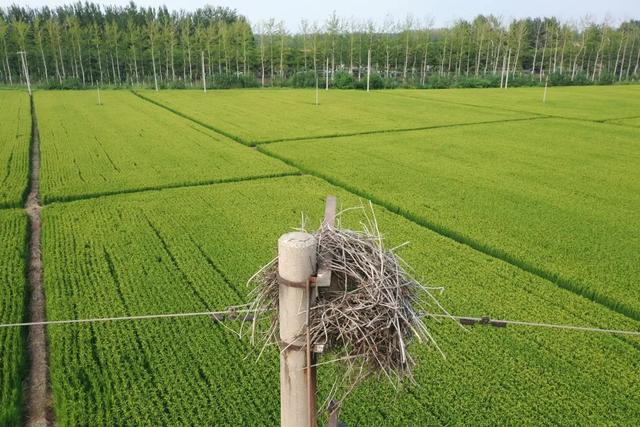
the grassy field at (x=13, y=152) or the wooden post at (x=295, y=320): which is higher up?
the wooden post at (x=295, y=320)

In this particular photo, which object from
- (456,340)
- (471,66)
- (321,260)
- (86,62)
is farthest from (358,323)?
(471,66)

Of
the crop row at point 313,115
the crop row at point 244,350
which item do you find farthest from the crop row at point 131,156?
the crop row at point 244,350

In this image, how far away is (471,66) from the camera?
307 ft

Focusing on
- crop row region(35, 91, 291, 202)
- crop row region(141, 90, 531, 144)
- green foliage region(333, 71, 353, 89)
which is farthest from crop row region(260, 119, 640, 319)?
green foliage region(333, 71, 353, 89)

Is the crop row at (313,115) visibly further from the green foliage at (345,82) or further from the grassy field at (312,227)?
the green foliage at (345,82)

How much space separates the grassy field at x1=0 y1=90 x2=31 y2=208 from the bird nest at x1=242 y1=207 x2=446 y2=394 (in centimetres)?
1456

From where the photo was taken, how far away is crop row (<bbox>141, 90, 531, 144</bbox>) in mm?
Result: 27656

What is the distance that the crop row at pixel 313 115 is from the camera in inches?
1089

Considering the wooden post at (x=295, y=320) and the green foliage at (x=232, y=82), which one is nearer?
the wooden post at (x=295, y=320)

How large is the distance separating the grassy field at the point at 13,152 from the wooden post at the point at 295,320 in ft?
47.5

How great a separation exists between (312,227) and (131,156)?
12135 mm

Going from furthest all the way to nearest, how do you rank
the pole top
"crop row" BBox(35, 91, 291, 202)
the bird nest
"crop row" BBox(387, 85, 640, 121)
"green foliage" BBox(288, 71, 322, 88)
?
1. "green foliage" BBox(288, 71, 322, 88)
2. "crop row" BBox(387, 85, 640, 121)
3. "crop row" BBox(35, 91, 291, 202)
4. the bird nest
5. the pole top

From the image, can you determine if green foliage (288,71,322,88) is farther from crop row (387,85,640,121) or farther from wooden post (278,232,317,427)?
wooden post (278,232,317,427)

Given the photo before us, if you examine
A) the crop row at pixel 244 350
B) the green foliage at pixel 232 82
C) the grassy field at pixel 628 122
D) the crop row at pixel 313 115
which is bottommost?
the crop row at pixel 244 350
